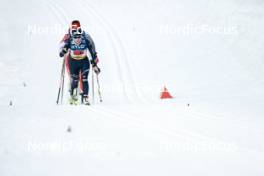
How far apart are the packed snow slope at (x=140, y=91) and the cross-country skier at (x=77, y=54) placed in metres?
0.55

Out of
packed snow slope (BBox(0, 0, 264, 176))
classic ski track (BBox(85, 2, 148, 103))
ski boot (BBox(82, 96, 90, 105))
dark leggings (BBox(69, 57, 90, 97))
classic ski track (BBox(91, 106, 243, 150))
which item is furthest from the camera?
classic ski track (BBox(85, 2, 148, 103))

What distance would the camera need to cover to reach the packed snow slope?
507 centimetres

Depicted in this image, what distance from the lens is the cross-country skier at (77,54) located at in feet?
33.7

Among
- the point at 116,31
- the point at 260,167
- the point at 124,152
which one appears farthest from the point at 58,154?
the point at 116,31

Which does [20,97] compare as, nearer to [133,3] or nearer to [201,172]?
[201,172]

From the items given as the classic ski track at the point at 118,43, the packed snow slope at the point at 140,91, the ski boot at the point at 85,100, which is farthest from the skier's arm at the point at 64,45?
the classic ski track at the point at 118,43

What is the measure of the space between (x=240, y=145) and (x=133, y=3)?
64.3 ft

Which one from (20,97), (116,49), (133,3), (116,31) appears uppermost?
(133,3)

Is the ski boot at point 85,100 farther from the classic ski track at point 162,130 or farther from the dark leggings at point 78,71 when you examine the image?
the classic ski track at point 162,130

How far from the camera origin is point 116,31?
20.3 meters

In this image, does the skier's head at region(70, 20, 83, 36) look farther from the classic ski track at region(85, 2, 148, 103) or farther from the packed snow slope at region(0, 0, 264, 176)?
the classic ski track at region(85, 2, 148, 103)

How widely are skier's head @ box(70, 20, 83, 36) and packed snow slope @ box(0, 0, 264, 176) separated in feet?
5.93

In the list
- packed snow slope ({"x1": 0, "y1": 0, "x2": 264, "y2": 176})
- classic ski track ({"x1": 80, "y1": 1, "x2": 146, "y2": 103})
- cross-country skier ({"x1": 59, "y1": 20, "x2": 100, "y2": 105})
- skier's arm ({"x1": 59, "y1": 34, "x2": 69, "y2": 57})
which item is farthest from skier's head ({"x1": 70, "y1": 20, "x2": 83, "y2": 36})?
classic ski track ({"x1": 80, "y1": 1, "x2": 146, "y2": 103})

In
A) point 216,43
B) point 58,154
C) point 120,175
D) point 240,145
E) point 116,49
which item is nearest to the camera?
point 120,175
